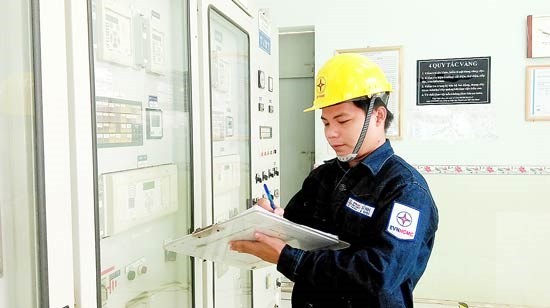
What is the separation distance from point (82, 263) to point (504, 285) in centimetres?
303

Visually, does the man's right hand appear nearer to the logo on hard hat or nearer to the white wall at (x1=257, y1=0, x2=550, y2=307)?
the logo on hard hat

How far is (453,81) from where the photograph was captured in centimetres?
309

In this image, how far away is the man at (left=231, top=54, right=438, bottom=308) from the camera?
1.07 meters

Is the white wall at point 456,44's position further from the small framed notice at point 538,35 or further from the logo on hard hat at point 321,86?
the logo on hard hat at point 321,86

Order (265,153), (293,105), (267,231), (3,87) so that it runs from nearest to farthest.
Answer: (3,87), (267,231), (265,153), (293,105)

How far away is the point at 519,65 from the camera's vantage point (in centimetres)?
298

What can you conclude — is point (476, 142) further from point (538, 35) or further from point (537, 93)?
point (538, 35)

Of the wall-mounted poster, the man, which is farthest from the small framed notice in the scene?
the man

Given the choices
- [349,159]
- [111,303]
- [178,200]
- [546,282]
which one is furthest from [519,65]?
[111,303]

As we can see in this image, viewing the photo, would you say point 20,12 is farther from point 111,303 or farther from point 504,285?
point 504,285

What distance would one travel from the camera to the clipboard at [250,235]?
1031mm

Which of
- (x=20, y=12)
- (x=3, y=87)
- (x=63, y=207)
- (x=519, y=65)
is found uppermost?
(x=519, y=65)

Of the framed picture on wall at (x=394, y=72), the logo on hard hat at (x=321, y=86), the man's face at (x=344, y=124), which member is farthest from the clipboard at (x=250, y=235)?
the framed picture on wall at (x=394, y=72)

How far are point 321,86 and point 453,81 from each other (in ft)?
7.29
